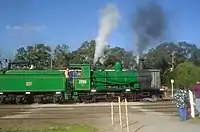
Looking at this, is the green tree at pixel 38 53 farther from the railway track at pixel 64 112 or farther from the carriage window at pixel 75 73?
the railway track at pixel 64 112

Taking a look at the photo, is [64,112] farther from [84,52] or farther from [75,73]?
[84,52]

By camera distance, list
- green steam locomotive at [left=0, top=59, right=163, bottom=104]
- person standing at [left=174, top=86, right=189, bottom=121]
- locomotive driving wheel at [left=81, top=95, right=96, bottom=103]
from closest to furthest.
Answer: person standing at [left=174, top=86, right=189, bottom=121] → locomotive driving wheel at [left=81, top=95, right=96, bottom=103] → green steam locomotive at [left=0, top=59, right=163, bottom=104]

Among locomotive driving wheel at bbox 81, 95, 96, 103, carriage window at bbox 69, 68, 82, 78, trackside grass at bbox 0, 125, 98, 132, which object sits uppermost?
carriage window at bbox 69, 68, 82, 78

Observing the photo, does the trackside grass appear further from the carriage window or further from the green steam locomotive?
the carriage window

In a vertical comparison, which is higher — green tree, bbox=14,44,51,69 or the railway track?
green tree, bbox=14,44,51,69

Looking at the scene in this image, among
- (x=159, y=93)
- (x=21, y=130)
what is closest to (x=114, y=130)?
(x=21, y=130)

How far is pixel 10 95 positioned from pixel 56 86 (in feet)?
13.7

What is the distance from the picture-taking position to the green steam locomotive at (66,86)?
111 feet

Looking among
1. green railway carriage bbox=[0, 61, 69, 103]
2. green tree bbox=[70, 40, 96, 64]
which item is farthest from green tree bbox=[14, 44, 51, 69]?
green railway carriage bbox=[0, 61, 69, 103]

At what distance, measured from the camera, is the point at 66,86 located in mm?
33875

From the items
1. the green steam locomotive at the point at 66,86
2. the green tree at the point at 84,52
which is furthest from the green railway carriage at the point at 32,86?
the green tree at the point at 84,52

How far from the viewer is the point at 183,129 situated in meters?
13.5

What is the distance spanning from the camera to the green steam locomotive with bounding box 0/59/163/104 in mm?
33875

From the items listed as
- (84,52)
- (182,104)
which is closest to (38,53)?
(84,52)
